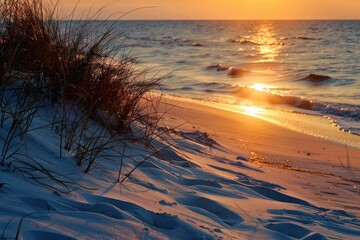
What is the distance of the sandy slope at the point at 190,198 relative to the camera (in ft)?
6.88

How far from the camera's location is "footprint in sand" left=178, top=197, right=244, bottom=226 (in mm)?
2729

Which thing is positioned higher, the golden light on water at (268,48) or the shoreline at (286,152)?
the golden light on water at (268,48)

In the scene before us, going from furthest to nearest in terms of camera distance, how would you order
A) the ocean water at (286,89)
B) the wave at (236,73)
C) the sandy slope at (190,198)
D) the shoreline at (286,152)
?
1. the wave at (236,73)
2. the ocean water at (286,89)
3. the shoreline at (286,152)
4. the sandy slope at (190,198)

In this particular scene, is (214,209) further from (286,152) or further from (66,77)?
(286,152)

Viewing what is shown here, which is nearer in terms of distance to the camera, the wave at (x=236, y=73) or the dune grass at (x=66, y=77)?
the dune grass at (x=66, y=77)

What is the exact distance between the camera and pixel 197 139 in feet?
17.4

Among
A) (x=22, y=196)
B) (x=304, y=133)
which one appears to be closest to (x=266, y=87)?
(x=304, y=133)

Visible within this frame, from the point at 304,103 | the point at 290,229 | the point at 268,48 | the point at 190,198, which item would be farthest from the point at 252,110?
the point at 268,48

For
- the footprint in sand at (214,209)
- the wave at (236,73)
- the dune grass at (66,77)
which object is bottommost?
Answer: the footprint in sand at (214,209)

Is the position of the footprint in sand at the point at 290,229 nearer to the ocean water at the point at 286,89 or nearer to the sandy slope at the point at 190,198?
the sandy slope at the point at 190,198

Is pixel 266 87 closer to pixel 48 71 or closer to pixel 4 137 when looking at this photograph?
pixel 48 71

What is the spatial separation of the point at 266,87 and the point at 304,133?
21.2 feet

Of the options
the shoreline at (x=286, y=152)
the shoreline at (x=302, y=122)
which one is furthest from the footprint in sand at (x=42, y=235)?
the shoreline at (x=302, y=122)

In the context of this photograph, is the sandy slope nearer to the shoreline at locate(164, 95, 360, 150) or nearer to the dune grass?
the dune grass
